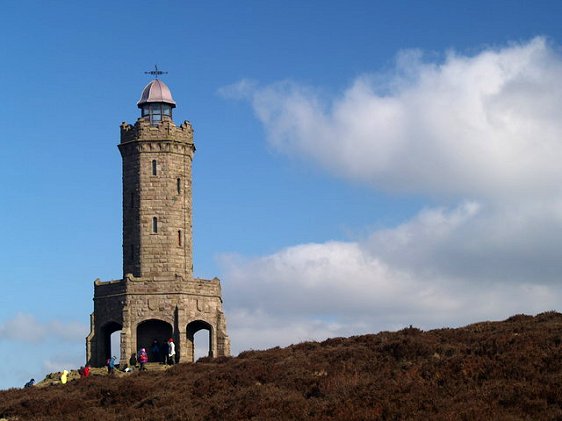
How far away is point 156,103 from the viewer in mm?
67875

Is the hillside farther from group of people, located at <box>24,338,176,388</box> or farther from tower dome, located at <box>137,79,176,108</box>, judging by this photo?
tower dome, located at <box>137,79,176,108</box>

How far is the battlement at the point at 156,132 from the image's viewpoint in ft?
217

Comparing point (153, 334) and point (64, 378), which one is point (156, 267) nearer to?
point (153, 334)

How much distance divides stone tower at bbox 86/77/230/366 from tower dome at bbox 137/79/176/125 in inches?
13.9

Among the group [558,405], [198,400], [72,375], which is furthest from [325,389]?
[72,375]

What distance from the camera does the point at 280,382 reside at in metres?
41.7

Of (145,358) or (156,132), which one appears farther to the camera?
(156,132)

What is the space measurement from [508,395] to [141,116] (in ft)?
127

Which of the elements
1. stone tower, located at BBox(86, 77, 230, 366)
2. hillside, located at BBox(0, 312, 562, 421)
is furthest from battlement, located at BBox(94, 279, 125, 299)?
hillside, located at BBox(0, 312, 562, 421)

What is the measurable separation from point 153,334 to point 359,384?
27.7 m

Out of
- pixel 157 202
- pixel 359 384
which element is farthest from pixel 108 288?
pixel 359 384

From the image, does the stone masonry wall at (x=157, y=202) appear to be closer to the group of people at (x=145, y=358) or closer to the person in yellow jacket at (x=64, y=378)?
the group of people at (x=145, y=358)

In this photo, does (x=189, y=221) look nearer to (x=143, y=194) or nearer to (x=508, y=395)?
(x=143, y=194)

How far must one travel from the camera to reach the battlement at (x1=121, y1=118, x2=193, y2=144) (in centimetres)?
6606
